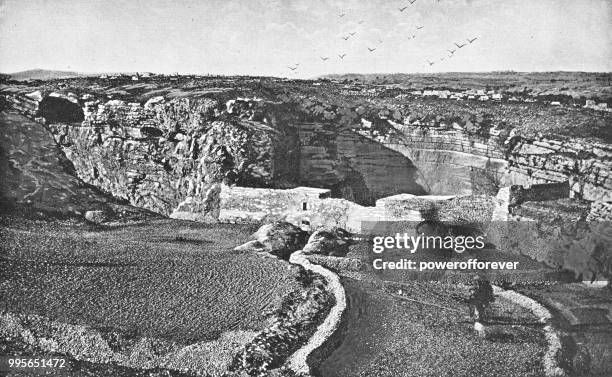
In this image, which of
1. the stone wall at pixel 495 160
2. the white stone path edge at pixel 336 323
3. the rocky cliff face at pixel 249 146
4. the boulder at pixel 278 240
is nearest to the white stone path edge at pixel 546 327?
the white stone path edge at pixel 336 323

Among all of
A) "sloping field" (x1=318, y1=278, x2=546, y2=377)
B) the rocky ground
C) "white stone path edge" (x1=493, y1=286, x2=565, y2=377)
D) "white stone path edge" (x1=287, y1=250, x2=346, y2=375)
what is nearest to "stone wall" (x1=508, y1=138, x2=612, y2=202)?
"white stone path edge" (x1=493, y1=286, x2=565, y2=377)

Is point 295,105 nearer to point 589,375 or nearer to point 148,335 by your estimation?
point 148,335

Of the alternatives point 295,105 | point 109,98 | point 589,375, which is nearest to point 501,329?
point 589,375

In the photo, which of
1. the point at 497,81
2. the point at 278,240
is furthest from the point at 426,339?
the point at 497,81

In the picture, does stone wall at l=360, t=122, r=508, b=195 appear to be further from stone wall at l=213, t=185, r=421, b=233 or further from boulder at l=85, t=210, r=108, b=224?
boulder at l=85, t=210, r=108, b=224

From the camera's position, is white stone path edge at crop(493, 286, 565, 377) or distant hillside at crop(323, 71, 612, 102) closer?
white stone path edge at crop(493, 286, 565, 377)

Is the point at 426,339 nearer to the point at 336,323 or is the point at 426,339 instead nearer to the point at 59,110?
the point at 336,323

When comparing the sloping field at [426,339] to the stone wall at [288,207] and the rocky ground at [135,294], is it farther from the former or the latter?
the stone wall at [288,207]
